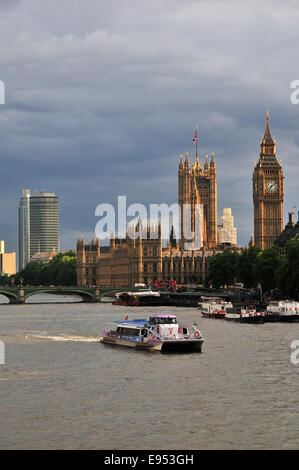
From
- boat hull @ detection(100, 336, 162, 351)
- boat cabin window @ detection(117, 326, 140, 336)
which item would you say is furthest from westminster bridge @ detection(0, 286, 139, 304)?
boat cabin window @ detection(117, 326, 140, 336)

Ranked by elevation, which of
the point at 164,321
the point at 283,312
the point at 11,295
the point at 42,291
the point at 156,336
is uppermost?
the point at 42,291

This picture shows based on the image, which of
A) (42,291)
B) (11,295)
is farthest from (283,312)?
(11,295)

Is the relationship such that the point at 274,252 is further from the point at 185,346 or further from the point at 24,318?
the point at 185,346

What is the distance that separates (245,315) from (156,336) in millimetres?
32934

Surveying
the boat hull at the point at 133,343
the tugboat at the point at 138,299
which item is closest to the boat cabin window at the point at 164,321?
the boat hull at the point at 133,343

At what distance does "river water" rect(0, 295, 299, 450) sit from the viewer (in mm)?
41094

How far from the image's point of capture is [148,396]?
50844 mm

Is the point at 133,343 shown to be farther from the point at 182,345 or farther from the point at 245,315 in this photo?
the point at 245,315

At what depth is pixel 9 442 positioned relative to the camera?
40281 mm

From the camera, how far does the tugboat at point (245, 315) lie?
333ft

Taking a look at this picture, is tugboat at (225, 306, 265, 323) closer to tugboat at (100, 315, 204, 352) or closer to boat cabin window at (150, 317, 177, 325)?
tugboat at (100, 315, 204, 352)

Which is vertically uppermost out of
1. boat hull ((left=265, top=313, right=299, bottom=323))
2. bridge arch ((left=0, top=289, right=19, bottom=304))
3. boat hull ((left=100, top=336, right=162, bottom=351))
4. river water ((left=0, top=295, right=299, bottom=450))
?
bridge arch ((left=0, top=289, right=19, bottom=304))

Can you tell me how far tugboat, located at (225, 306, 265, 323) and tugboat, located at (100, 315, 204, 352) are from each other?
25051 mm

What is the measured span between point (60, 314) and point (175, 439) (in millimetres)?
83200
